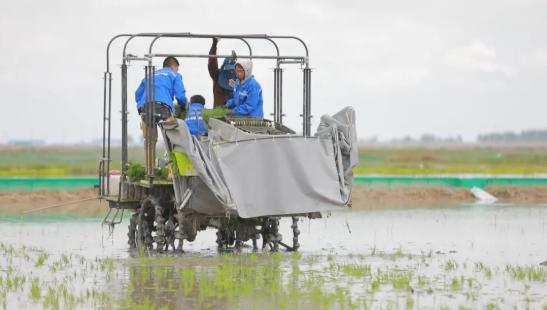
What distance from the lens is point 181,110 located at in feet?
61.8

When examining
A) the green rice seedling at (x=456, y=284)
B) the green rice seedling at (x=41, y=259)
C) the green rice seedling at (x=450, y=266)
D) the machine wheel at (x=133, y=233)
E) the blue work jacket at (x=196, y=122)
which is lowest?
the green rice seedling at (x=41, y=259)

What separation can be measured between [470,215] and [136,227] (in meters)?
10.4

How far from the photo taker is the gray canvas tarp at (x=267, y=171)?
54.2 feet

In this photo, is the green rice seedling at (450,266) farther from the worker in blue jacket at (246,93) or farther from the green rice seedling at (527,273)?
the worker in blue jacket at (246,93)

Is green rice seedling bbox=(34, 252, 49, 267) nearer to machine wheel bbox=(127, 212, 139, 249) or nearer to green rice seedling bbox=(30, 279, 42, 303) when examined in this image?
machine wheel bbox=(127, 212, 139, 249)

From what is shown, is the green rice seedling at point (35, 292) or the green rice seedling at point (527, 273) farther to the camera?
the green rice seedling at point (527, 273)

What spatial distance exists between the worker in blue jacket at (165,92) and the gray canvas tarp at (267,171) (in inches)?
37.9

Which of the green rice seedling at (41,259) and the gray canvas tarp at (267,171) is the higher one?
the gray canvas tarp at (267,171)

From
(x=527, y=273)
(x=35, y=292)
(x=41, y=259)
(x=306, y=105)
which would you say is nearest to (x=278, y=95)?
(x=306, y=105)

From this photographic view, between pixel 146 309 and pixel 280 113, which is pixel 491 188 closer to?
pixel 280 113

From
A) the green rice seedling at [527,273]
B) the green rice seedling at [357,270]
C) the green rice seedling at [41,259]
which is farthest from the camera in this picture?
the green rice seedling at [41,259]

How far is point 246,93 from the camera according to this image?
18.3m

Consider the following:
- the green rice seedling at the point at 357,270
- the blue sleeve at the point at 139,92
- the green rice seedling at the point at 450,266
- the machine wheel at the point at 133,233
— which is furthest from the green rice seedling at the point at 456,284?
the machine wheel at the point at 133,233

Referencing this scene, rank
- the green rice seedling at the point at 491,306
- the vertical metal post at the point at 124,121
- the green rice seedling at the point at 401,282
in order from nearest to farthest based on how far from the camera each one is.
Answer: the green rice seedling at the point at 491,306, the green rice seedling at the point at 401,282, the vertical metal post at the point at 124,121
